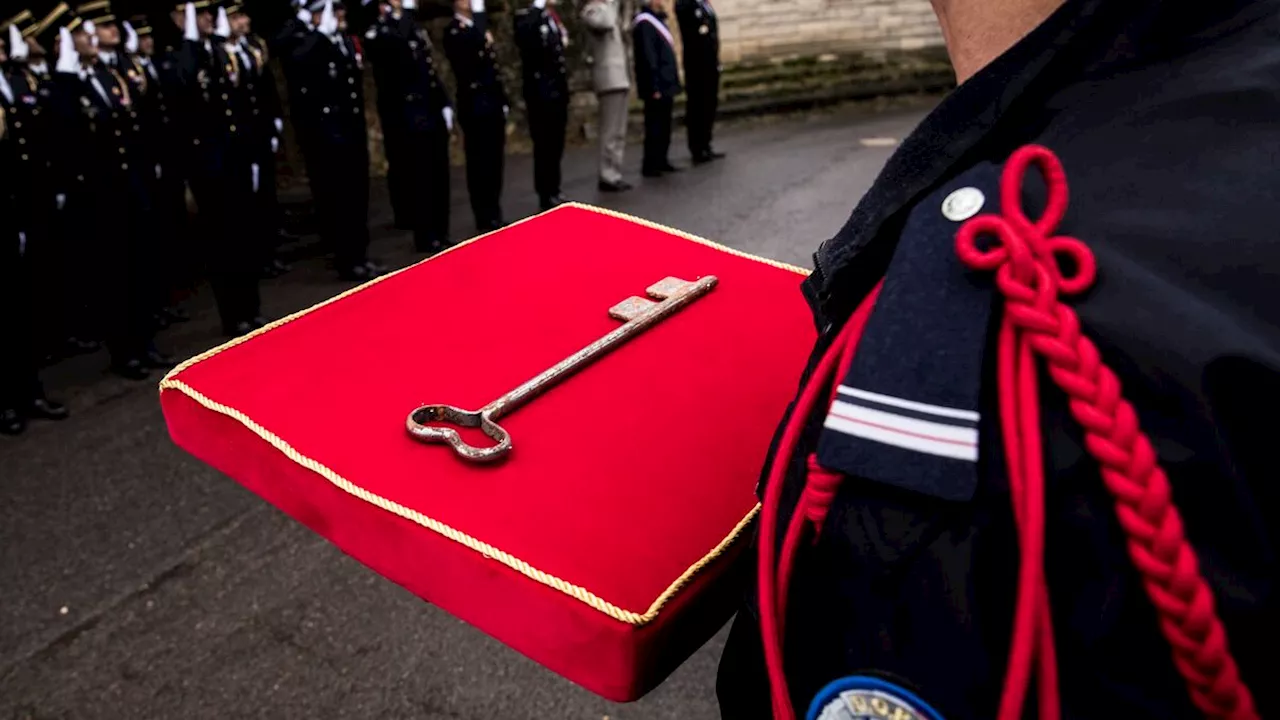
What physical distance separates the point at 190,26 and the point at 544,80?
2527mm

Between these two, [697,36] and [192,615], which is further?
[697,36]

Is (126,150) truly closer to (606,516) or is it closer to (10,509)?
(10,509)

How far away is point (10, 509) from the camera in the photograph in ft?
10.6

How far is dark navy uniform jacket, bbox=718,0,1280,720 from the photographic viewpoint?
1.83ft

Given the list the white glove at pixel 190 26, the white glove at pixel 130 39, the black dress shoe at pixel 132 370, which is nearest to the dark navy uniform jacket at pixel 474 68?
the white glove at pixel 190 26

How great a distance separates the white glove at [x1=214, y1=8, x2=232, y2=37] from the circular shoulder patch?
18.7ft

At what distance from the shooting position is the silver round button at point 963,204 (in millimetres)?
645

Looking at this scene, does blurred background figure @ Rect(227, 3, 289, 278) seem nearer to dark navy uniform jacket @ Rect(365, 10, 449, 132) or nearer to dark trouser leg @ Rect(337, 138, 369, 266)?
dark trouser leg @ Rect(337, 138, 369, 266)

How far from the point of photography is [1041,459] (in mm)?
574

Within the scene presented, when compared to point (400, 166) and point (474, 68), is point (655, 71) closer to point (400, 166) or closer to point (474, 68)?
point (474, 68)

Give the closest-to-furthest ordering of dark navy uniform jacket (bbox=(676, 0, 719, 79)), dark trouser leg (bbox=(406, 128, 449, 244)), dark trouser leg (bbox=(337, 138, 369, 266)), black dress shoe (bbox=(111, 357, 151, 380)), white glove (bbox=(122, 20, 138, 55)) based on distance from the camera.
Result: black dress shoe (bbox=(111, 357, 151, 380)) < white glove (bbox=(122, 20, 138, 55)) < dark trouser leg (bbox=(337, 138, 369, 266)) < dark trouser leg (bbox=(406, 128, 449, 244)) < dark navy uniform jacket (bbox=(676, 0, 719, 79))

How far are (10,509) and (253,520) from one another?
33.3 inches

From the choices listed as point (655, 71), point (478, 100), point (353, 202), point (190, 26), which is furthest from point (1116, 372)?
point (655, 71)

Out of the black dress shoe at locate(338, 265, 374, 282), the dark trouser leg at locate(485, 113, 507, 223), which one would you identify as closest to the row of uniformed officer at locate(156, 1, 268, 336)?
the black dress shoe at locate(338, 265, 374, 282)
